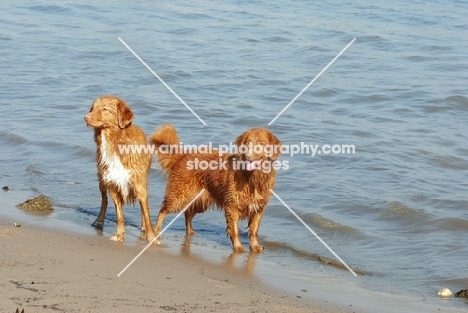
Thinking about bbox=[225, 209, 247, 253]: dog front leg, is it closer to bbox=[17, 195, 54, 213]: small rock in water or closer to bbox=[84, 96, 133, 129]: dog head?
bbox=[84, 96, 133, 129]: dog head

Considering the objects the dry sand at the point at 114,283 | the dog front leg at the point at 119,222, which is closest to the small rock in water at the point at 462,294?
the dry sand at the point at 114,283

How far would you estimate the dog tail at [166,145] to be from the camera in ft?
29.1

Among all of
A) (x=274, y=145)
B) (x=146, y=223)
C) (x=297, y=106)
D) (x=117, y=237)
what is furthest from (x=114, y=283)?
(x=297, y=106)

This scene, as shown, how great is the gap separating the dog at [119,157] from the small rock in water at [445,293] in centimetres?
298

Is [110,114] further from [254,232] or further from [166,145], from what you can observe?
[254,232]

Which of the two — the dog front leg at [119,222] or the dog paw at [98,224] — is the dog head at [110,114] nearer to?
the dog front leg at [119,222]

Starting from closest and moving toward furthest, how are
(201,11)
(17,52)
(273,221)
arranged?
(273,221), (17,52), (201,11)

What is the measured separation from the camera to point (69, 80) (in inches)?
658

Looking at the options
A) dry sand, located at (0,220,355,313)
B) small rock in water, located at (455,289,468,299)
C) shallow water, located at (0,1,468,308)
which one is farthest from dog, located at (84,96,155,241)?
small rock in water, located at (455,289,468,299)

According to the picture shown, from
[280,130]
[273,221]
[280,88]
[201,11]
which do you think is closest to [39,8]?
[201,11]

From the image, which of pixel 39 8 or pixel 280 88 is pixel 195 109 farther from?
pixel 39 8

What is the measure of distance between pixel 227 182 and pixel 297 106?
6.61m

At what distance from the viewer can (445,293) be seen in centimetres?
698

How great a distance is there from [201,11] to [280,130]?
10540mm
